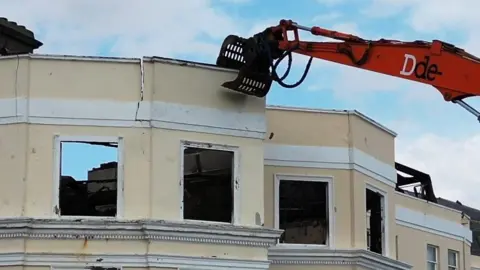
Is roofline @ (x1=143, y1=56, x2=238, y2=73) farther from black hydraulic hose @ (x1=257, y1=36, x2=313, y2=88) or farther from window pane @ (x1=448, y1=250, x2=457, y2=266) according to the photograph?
window pane @ (x1=448, y1=250, x2=457, y2=266)

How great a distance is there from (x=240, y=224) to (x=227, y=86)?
263cm

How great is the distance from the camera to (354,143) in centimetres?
2377

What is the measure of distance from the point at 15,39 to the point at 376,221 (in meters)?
9.12

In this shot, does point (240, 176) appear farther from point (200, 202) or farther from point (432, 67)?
point (432, 67)

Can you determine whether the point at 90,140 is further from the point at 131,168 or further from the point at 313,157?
the point at 313,157

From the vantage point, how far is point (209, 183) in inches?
818

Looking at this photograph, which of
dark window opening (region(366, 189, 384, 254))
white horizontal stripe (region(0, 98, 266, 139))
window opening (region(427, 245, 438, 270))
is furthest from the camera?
window opening (region(427, 245, 438, 270))

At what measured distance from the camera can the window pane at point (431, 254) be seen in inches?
1246

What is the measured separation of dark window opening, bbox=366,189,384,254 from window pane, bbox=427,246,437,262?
7.10 meters

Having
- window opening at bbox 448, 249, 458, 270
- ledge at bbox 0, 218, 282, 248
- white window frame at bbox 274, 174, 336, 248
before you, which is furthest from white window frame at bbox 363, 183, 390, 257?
window opening at bbox 448, 249, 458, 270

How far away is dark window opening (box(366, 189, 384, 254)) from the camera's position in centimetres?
2477

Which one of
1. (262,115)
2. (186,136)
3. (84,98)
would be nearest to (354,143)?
(262,115)

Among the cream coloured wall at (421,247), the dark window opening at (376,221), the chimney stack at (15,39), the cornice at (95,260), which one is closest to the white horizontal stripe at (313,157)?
the dark window opening at (376,221)

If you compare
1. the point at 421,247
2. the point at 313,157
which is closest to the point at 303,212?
the point at 313,157
